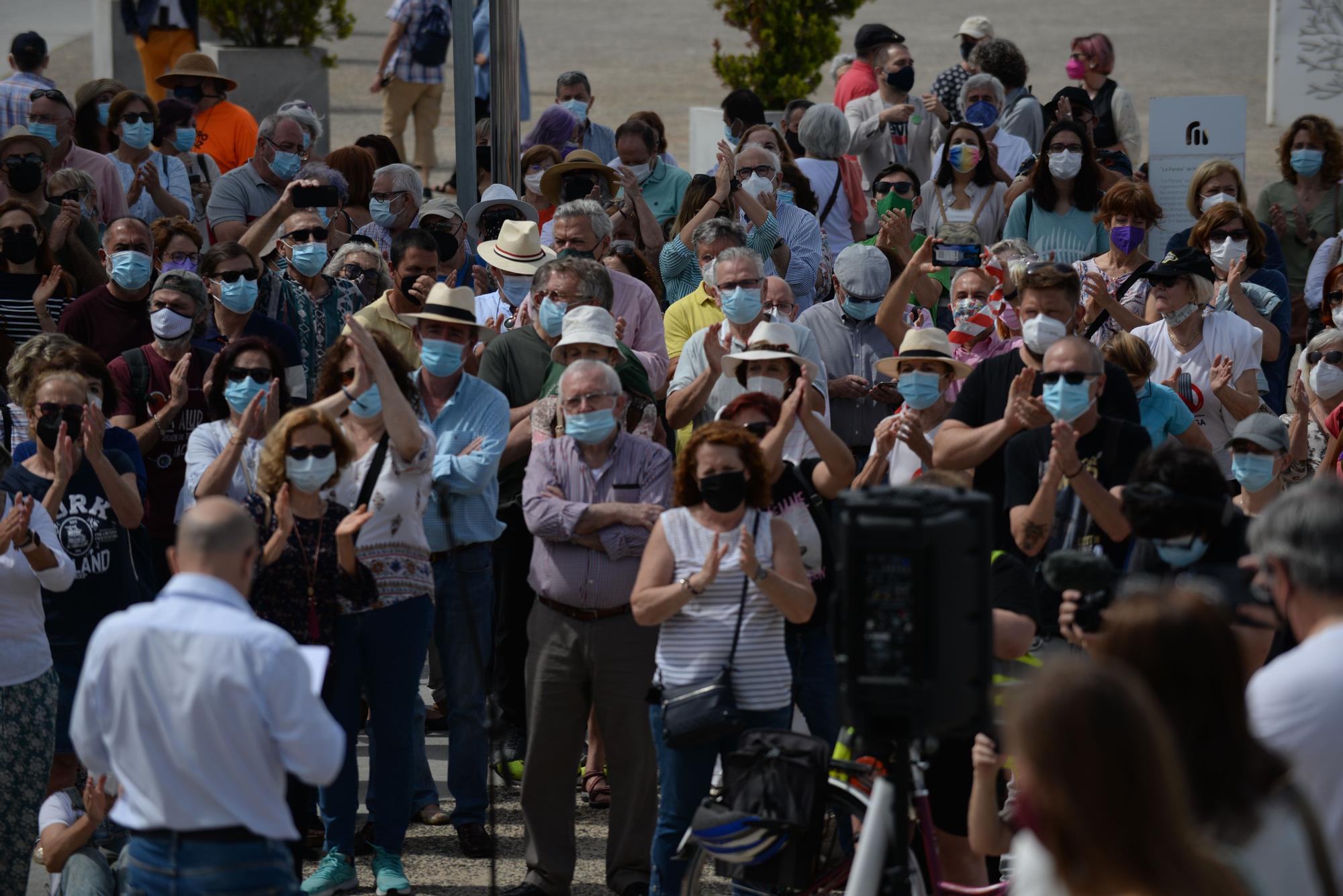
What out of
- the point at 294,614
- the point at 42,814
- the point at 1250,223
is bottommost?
the point at 42,814

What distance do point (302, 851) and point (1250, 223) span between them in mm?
5616

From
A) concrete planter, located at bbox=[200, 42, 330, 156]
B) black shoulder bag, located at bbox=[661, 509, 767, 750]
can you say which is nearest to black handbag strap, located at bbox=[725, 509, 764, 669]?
black shoulder bag, located at bbox=[661, 509, 767, 750]

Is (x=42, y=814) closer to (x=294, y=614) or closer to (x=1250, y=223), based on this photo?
(x=294, y=614)

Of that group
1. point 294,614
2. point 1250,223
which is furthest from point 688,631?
point 1250,223

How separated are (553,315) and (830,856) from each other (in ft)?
9.35

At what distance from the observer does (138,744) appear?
4.61 m

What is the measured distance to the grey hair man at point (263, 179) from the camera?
10.3 meters

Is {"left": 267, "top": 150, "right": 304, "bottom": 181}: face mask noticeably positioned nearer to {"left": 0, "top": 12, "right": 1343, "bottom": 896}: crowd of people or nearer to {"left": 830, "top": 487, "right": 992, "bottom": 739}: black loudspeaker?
{"left": 0, "top": 12, "right": 1343, "bottom": 896}: crowd of people

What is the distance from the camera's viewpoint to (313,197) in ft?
30.6

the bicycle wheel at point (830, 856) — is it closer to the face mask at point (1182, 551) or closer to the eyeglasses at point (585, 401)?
the face mask at point (1182, 551)

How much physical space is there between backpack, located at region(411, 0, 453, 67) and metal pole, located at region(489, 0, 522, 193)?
20.0 feet

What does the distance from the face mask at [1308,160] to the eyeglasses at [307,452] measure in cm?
672

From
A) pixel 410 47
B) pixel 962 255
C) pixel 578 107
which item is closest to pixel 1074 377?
pixel 962 255

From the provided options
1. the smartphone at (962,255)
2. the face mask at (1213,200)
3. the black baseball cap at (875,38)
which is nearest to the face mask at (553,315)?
the smartphone at (962,255)
